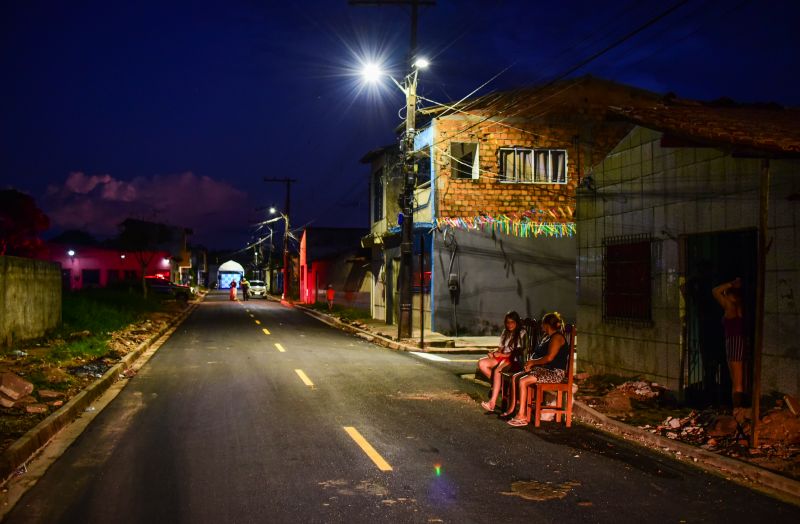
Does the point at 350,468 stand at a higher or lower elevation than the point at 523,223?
lower

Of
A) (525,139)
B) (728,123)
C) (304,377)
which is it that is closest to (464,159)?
(525,139)

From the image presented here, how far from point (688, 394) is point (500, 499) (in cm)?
543

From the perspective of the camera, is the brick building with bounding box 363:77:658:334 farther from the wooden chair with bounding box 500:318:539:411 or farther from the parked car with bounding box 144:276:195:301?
the parked car with bounding box 144:276:195:301

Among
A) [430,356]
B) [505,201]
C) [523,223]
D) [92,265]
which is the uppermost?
[505,201]

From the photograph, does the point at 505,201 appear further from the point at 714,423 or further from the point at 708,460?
the point at 708,460

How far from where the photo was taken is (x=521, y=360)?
1017 cm

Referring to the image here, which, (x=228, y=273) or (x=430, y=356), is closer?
(x=430, y=356)

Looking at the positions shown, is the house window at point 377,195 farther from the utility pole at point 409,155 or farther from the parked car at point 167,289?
the parked car at point 167,289

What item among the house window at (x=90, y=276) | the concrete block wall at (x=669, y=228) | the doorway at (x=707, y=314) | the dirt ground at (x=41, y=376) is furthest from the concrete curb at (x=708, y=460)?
the house window at (x=90, y=276)

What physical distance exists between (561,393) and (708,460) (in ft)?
7.84

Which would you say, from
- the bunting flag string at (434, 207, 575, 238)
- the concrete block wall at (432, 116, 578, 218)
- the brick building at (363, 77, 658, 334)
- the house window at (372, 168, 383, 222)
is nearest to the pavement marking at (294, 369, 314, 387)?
the brick building at (363, 77, 658, 334)

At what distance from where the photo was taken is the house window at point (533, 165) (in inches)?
941

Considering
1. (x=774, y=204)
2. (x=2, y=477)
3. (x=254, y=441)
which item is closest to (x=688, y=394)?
(x=774, y=204)

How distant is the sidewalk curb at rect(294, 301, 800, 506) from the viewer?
6.24 metres
